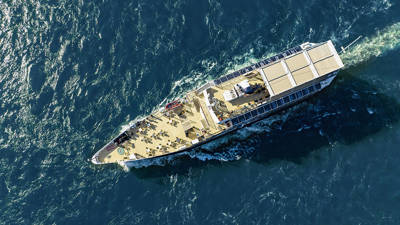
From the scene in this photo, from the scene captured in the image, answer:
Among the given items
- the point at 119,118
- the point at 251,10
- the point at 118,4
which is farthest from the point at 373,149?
the point at 118,4

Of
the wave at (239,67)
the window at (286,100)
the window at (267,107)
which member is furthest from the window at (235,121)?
the window at (286,100)

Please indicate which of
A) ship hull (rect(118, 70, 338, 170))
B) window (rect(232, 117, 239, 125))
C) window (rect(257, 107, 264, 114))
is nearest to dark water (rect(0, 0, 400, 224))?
ship hull (rect(118, 70, 338, 170))

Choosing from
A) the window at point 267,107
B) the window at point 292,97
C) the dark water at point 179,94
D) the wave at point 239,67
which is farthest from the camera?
the wave at point 239,67

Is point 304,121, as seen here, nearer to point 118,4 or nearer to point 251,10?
point 251,10

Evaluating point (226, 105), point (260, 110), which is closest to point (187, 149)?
point (226, 105)

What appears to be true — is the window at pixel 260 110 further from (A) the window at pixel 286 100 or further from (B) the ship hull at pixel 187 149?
(A) the window at pixel 286 100

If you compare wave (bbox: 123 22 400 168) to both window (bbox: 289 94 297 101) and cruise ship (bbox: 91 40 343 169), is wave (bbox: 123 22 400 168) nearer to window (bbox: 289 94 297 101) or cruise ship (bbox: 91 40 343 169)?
cruise ship (bbox: 91 40 343 169)

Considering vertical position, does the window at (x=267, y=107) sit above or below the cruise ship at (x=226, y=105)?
below
